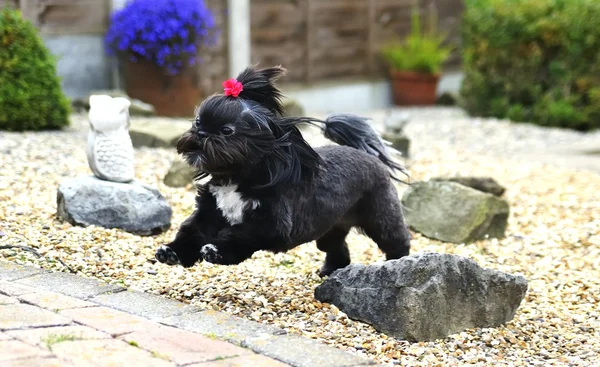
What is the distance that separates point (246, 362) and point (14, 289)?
1277 millimetres

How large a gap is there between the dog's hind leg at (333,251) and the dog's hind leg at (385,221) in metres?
0.19

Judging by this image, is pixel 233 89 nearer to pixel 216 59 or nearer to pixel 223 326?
pixel 223 326

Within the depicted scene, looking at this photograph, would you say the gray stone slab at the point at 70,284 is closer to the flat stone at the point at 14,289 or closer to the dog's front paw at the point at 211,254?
the flat stone at the point at 14,289

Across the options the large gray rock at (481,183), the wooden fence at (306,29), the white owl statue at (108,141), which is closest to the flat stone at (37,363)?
the white owl statue at (108,141)

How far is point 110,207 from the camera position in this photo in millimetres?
5387

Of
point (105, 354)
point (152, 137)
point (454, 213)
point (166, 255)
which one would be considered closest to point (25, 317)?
point (105, 354)

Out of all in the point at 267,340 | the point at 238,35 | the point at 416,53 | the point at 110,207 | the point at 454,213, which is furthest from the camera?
the point at 416,53

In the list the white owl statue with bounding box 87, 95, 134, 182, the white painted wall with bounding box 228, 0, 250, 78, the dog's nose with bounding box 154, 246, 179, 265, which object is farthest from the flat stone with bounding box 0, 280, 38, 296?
the white painted wall with bounding box 228, 0, 250, 78

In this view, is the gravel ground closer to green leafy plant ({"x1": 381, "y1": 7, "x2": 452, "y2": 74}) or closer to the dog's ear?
the dog's ear

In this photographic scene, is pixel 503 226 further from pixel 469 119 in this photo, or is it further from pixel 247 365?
pixel 469 119

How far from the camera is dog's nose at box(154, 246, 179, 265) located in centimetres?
400

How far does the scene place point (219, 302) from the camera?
168 inches

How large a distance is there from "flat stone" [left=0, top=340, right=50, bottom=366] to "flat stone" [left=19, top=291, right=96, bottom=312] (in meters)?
0.45

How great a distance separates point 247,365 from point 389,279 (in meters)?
1.02
